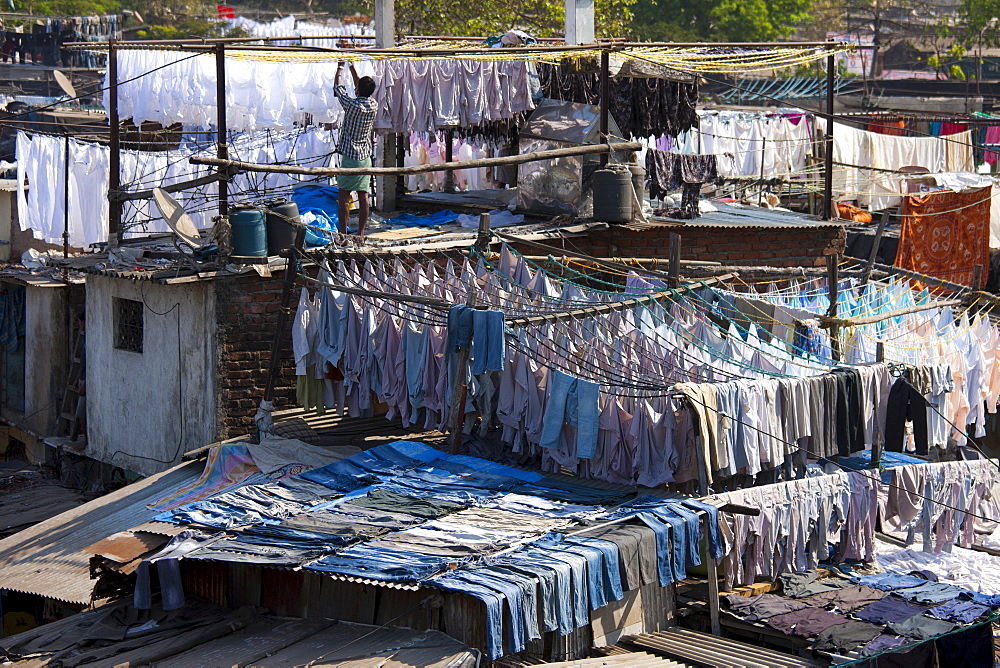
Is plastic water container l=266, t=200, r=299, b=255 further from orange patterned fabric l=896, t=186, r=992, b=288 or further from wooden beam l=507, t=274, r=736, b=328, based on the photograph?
orange patterned fabric l=896, t=186, r=992, b=288

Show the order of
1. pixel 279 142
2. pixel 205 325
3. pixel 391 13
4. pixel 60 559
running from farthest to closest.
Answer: pixel 279 142
pixel 391 13
pixel 205 325
pixel 60 559

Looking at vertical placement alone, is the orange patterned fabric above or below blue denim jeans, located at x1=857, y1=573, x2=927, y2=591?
above

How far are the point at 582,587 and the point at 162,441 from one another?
6.01 m

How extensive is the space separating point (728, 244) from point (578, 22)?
3.53 metres

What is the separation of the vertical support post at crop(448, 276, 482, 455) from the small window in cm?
429

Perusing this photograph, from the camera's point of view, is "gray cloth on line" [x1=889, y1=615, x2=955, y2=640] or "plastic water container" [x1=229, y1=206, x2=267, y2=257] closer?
"gray cloth on line" [x1=889, y1=615, x2=955, y2=640]

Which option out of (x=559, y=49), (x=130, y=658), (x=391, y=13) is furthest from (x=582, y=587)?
(x=391, y=13)

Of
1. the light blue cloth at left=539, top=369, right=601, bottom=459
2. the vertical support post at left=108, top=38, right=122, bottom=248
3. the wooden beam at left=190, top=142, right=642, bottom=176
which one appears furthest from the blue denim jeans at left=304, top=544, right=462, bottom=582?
the vertical support post at left=108, top=38, right=122, bottom=248

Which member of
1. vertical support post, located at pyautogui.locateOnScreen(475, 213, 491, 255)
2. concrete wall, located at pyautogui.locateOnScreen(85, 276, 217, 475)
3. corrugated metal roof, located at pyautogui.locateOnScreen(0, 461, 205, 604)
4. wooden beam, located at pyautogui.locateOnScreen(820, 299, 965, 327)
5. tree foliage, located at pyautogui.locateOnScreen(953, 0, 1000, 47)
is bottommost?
corrugated metal roof, located at pyautogui.locateOnScreen(0, 461, 205, 604)

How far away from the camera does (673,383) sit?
9859 mm

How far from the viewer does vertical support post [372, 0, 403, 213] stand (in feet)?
52.9

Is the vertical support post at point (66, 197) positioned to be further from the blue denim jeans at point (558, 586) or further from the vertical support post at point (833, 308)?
the blue denim jeans at point (558, 586)

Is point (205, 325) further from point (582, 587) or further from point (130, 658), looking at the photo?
point (582, 587)

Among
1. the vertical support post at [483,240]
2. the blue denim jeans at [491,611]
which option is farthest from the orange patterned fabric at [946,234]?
the blue denim jeans at [491,611]
